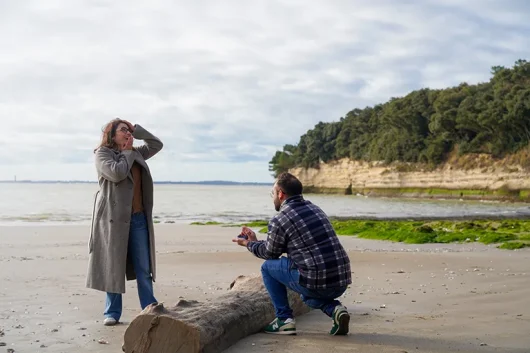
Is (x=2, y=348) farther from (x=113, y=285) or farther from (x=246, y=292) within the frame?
(x=246, y=292)

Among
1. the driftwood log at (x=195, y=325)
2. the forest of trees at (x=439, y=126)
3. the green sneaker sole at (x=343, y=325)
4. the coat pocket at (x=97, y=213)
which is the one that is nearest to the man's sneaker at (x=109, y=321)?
the coat pocket at (x=97, y=213)

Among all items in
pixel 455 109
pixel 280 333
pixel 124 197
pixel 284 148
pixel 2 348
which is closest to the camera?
pixel 2 348

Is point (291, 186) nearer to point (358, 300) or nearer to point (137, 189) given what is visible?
point (137, 189)

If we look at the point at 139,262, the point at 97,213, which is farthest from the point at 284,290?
the point at 97,213

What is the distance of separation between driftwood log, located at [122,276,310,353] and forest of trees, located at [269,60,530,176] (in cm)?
6757

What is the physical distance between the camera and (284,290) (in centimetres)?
599

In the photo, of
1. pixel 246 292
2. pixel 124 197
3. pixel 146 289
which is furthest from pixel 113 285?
pixel 246 292

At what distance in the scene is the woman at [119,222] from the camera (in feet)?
20.6

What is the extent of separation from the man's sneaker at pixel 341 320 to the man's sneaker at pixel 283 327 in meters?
0.41

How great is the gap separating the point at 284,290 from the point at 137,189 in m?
1.94

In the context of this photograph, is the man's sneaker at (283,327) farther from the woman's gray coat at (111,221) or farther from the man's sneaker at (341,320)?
the woman's gray coat at (111,221)

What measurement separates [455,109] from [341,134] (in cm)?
3135

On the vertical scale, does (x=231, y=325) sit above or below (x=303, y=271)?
below

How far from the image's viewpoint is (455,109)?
7862cm
